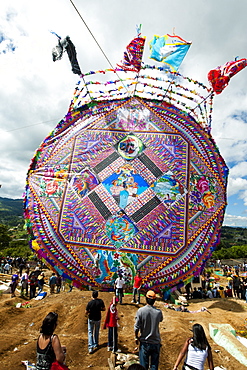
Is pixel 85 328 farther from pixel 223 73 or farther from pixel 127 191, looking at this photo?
pixel 223 73

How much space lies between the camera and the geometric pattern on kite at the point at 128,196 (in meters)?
8.43

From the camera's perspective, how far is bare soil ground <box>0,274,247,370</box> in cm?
402

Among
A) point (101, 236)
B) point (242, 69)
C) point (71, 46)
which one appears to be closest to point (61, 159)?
point (101, 236)

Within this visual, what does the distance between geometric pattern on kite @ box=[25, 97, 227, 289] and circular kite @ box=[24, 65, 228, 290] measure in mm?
36

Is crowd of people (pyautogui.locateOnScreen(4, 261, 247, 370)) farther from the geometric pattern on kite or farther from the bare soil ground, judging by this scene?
the geometric pattern on kite

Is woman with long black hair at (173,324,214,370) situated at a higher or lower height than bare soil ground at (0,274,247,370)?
higher

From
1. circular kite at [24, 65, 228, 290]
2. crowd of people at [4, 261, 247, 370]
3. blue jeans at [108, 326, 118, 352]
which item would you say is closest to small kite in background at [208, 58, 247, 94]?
circular kite at [24, 65, 228, 290]

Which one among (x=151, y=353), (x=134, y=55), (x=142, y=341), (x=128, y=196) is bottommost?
(x=151, y=353)

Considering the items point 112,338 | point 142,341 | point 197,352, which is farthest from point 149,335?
point 112,338

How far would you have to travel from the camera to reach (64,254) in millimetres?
8648

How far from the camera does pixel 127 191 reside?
362 inches

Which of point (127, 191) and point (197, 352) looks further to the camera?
point (127, 191)

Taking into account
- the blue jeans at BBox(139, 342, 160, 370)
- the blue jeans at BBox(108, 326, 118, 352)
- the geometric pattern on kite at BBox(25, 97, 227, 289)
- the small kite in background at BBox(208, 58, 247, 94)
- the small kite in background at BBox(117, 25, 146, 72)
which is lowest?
the blue jeans at BBox(108, 326, 118, 352)

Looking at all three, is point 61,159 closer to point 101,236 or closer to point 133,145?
point 133,145
